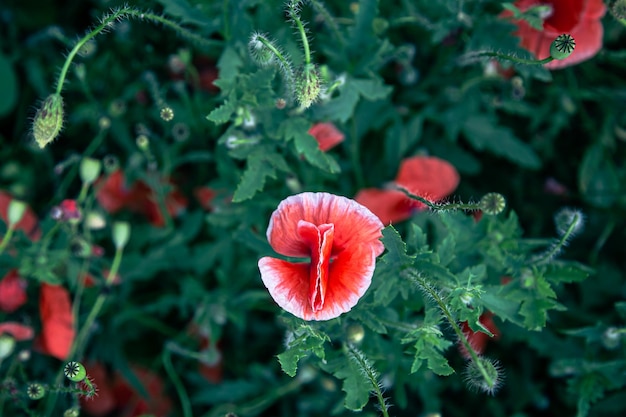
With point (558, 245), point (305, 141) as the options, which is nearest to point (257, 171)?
point (305, 141)

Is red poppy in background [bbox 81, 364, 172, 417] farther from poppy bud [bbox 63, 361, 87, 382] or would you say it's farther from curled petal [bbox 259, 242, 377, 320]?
curled petal [bbox 259, 242, 377, 320]

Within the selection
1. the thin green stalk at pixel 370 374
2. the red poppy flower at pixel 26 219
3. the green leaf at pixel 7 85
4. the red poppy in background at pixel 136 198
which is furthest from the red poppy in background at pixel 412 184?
the green leaf at pixel 7 85

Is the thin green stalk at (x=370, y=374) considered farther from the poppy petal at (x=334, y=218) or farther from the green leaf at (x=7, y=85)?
the green leaf at (x=7, y=85)

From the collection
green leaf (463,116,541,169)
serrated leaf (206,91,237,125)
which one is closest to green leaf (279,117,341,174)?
serrated leaf (206,91,237,125)

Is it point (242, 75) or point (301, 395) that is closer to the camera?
point (242, 75)

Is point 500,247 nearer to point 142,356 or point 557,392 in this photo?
point 557,392

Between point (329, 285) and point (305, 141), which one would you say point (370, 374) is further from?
point (305, 141)

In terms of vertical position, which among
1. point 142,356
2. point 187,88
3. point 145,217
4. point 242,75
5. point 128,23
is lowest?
point 142,356

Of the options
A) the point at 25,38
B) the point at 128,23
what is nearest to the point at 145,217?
the point at 128,23
